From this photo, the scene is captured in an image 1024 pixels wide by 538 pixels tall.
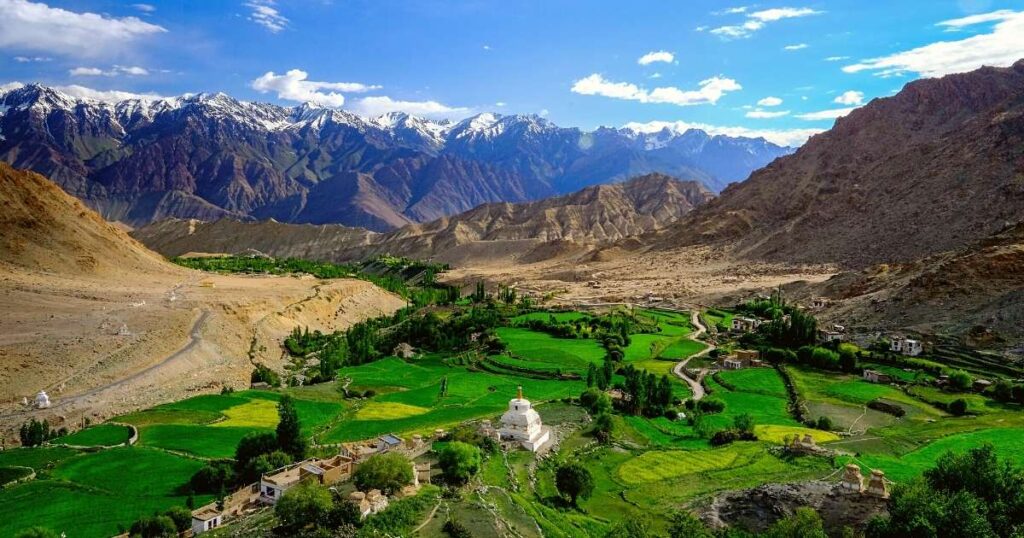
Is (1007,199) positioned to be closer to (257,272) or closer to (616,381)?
(616,381)

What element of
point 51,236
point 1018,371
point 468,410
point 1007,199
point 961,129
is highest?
point 961,129

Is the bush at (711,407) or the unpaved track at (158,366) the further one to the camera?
the unpaved track at (158,366)

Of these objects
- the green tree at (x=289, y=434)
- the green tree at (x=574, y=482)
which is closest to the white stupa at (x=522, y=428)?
the green tree at (x=574, y=482)

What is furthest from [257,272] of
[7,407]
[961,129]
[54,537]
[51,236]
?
[961,129]

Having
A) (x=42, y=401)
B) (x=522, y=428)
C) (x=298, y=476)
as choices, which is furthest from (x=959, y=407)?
(x=42, y=401)

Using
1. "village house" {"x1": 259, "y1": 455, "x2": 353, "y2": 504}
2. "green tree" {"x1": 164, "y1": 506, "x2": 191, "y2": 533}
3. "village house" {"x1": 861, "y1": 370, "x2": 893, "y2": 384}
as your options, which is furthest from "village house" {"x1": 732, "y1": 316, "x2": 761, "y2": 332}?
"green tree" {"x1": 164, "y1": 506, "x2": 191, "y2": 533}

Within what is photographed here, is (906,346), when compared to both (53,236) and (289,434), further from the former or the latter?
(53,236)

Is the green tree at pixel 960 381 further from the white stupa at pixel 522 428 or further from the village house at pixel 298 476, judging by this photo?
the village house at pixel 298 476
